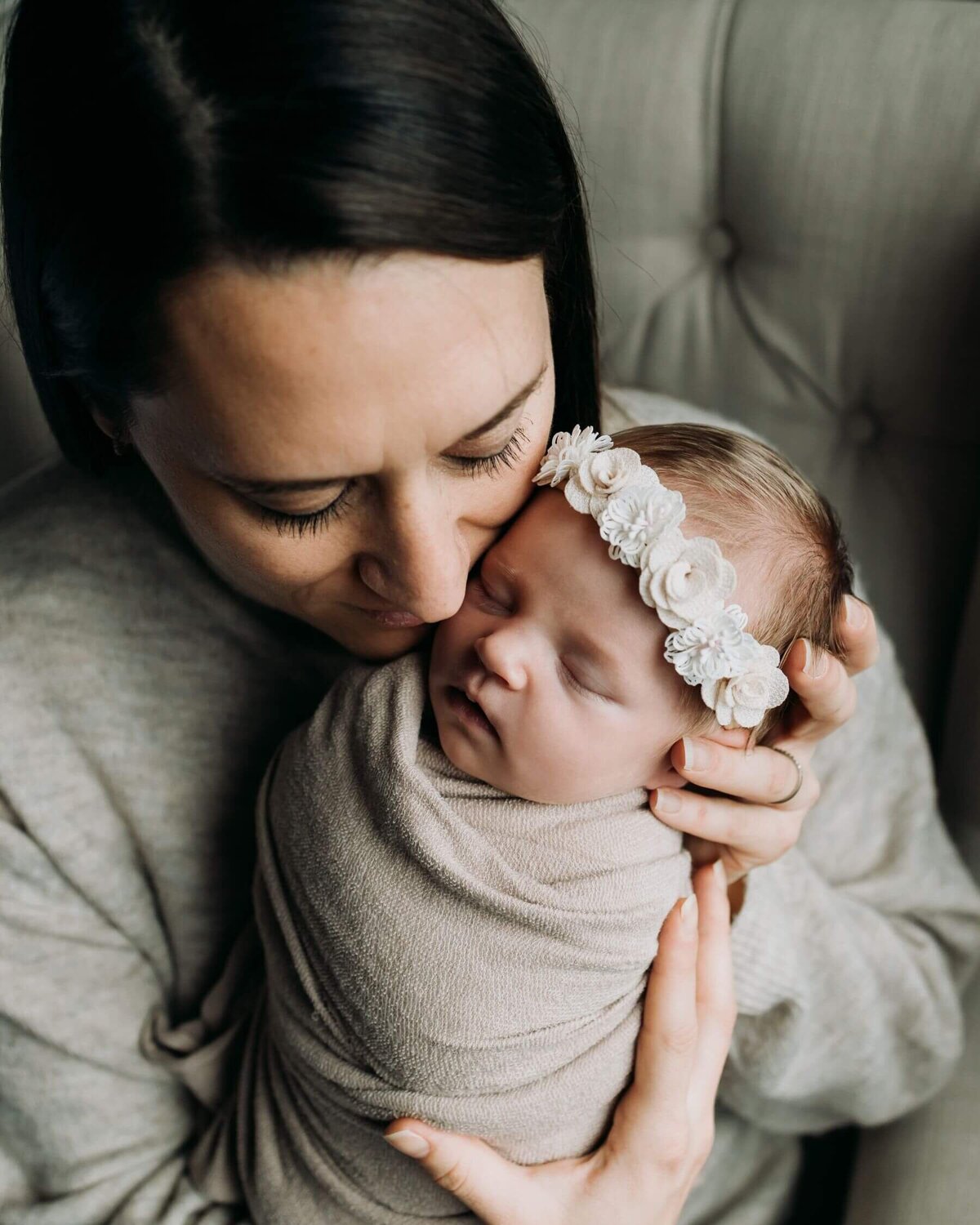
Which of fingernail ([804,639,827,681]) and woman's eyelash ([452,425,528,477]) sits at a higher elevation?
woman's eyelash ([452,425,528,477])

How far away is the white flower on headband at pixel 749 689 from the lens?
81 centimetres

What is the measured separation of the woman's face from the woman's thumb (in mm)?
416

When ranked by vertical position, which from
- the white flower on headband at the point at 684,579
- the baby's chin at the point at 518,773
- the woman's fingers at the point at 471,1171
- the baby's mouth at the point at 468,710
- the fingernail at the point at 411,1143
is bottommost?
the woman's fingers at the point at 471,1171

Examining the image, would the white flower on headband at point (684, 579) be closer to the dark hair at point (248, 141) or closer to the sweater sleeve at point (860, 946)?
the dark hair at point (248, 141)

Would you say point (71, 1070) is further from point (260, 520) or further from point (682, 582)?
point (682, 582)

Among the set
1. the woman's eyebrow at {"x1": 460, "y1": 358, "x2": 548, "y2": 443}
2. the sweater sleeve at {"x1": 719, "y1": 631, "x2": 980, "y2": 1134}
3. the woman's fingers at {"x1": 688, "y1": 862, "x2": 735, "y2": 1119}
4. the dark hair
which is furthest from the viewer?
the sweater sleeve at {"x1": 719, "y1": 631, "x2": 980, "y2": 1134}

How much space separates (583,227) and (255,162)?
336 mm

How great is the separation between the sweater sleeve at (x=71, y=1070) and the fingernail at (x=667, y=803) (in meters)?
0.56

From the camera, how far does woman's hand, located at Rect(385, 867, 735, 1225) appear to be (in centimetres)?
83

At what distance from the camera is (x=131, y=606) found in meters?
1.02

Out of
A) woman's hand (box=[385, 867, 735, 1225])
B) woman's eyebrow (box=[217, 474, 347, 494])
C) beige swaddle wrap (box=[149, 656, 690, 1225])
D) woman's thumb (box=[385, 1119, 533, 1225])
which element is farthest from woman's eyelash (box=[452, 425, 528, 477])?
woman's thumb (box=[385, 1119, 533, 1225])

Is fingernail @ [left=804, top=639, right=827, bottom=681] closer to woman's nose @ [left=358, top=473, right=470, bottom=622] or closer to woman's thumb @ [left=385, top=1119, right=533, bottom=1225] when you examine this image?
woman's nose @ [left=358, top=473, right=470, bottom=622]

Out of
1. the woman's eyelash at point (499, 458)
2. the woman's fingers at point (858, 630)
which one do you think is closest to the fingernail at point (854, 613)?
the woman's fingers at point (858, 630)

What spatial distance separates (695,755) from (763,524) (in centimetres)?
20
